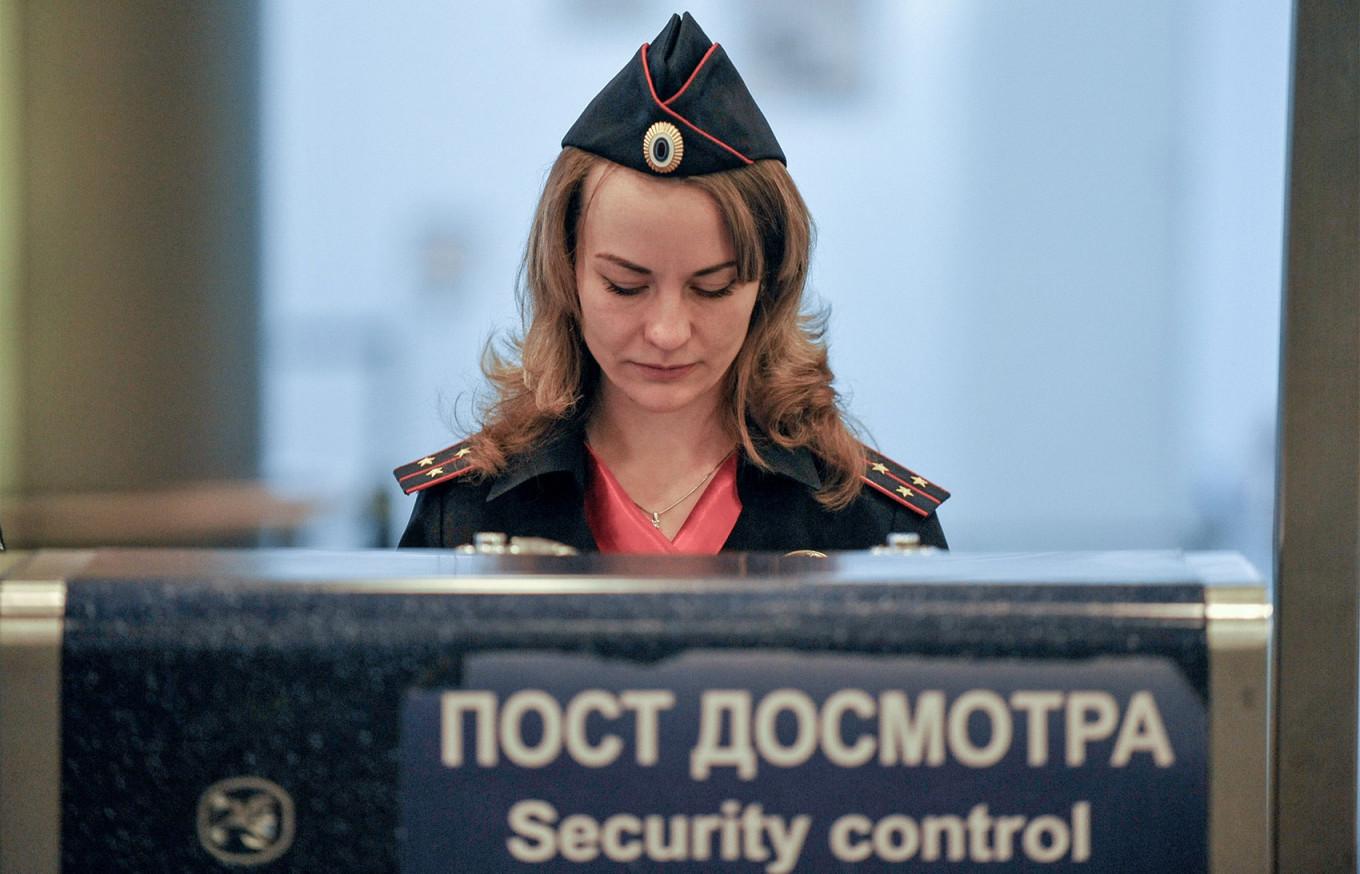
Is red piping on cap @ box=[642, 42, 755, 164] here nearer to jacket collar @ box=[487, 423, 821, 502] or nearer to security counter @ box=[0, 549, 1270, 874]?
jacket collar @ box=[487, 423, 821, 502]

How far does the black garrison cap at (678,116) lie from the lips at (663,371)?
16cm

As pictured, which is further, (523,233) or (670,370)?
(523,233)

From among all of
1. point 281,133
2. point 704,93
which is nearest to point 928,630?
point 704,93

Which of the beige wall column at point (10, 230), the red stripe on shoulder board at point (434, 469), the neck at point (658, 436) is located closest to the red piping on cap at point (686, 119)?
the neck at point (658, 436)

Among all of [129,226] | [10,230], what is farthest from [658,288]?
[10,230]

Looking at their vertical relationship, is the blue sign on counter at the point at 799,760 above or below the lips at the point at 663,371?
below

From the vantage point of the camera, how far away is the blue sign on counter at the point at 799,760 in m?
0.53

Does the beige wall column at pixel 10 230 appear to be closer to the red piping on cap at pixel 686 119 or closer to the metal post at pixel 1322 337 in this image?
the red piping on cap at pixel 686 119

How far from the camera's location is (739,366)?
1261 mm

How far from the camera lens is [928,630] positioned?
21.0 inches

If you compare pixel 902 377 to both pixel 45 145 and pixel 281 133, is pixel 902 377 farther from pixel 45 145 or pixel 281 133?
pixel 45 145

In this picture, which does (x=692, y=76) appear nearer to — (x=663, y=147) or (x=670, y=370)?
(x=663, y=147)

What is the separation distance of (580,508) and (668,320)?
22 centimetres

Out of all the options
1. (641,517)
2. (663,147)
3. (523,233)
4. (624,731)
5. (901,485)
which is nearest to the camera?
(624,731)
